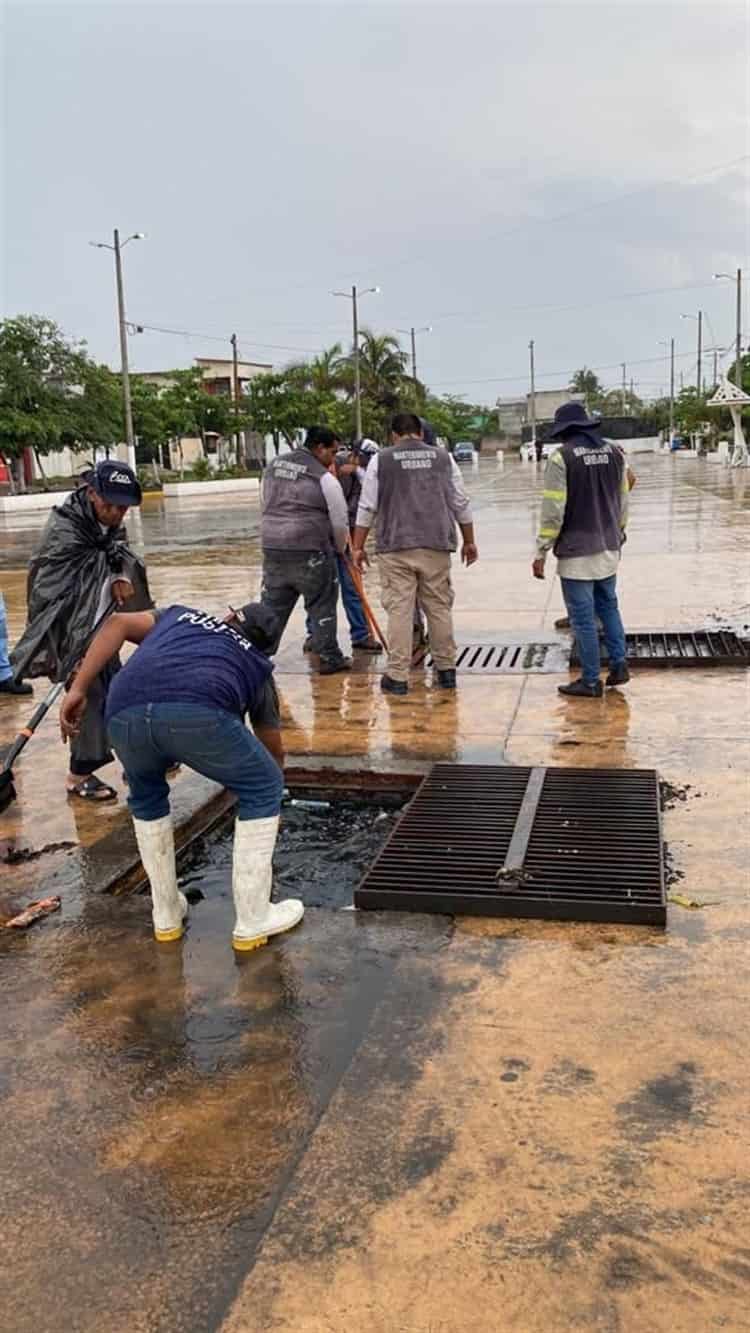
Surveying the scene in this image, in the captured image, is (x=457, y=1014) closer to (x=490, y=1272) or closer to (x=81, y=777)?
(x=490, y=1272)

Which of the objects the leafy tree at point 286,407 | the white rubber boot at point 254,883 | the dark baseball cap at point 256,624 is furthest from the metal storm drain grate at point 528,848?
the leafy tree at point 286,407

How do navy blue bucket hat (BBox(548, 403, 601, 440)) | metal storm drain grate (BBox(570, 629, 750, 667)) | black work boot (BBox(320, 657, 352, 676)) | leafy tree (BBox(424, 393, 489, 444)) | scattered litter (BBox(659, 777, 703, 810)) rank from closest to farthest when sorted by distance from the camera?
scattered litter (BBox(659, 777, 703, 810)), navy blue bucket hat (BBox(548, 403, 601, 440)), metal storm drain grate (BBox(570, 629, 750, 667)), black work boot (BBox(320, 657, 352, 676)), leafy tree (BBox(424, 393, 489, 444))

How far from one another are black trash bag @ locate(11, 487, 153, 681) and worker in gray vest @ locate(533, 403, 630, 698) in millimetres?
2561

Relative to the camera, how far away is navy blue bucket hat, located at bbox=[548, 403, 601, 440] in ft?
20.4

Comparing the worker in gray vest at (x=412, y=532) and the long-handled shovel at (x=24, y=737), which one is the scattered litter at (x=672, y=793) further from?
the long-handled shovel at (x=24, y=737)

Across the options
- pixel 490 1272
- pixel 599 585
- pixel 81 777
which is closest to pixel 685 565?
pixel 599 585

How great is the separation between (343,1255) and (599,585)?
15.7ft

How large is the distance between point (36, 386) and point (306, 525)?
112ft

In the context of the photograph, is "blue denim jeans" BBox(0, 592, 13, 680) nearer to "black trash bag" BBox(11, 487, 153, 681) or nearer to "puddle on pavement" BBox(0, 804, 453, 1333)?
"black trash bag" BBox(11, 487, 153, 681)

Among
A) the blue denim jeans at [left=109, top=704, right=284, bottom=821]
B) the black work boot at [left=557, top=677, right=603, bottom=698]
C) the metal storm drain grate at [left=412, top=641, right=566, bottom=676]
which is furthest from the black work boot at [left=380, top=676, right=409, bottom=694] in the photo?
the blue denim jeans at [left=109, top=704, right=284, bottom=821]

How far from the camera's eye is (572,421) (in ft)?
20.6

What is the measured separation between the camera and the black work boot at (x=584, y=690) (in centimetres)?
631

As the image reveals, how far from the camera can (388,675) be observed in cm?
→ 672

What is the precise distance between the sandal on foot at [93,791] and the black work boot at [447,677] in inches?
94.6
